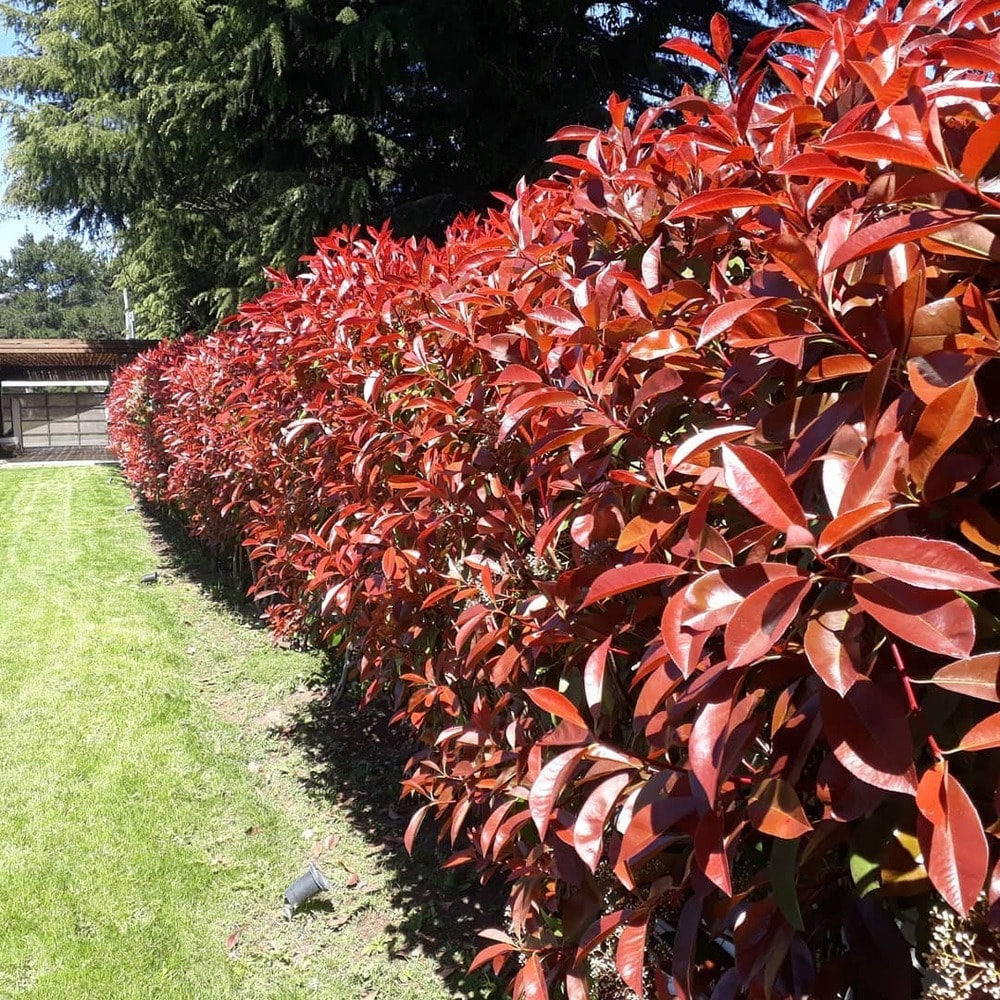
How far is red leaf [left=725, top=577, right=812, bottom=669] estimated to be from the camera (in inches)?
34.8

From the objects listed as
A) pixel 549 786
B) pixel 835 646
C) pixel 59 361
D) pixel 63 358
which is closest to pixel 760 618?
pixel 835 646

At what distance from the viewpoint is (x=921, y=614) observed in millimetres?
835

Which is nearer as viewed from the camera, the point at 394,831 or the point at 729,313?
the point at 729,313

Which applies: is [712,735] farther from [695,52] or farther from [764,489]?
[695,52]

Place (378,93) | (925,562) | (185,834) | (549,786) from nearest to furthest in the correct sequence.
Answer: (925,562)
(549,786)
(185,834)
(378,93)

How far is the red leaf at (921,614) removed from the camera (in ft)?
2.66

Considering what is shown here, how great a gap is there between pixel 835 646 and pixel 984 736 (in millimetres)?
160

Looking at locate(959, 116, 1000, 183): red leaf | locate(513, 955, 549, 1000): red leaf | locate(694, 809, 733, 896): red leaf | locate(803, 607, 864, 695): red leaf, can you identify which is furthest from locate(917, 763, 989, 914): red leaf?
locate(513, 955, 549, 1000): red leaf

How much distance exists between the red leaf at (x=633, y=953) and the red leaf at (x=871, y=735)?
56 centimetres

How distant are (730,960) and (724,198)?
1.27 meters

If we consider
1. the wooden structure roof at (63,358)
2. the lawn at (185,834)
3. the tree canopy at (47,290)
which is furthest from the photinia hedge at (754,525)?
the tree canopy at (47,290)

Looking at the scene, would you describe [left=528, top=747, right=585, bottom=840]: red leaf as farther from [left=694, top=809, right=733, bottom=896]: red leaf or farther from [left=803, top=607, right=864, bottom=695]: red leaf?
[left=803, top=607, right=864, bottom=695]: red leaf

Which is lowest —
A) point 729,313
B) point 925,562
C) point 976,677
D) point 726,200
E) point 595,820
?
point 595,820

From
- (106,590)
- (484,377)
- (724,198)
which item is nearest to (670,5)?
(106,590)
